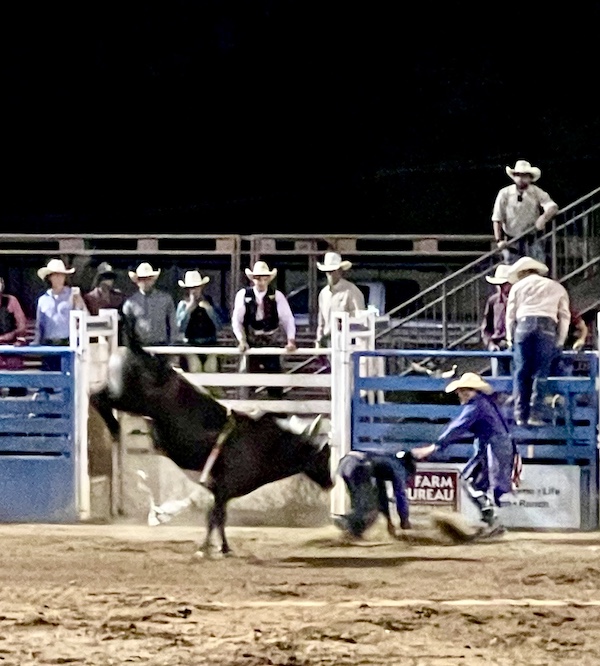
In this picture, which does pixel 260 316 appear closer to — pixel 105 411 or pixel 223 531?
pixel 105 411

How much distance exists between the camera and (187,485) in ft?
37.2

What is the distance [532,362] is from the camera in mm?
10922

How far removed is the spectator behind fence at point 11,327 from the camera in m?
12.7

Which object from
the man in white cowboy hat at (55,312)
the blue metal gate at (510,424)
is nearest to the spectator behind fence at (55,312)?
the man in white cowboy hat at (55,312)

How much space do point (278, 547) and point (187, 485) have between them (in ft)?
3.76

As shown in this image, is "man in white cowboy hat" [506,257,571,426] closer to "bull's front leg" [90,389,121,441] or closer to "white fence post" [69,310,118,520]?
"bull's front leg" [90,389,121,441]
